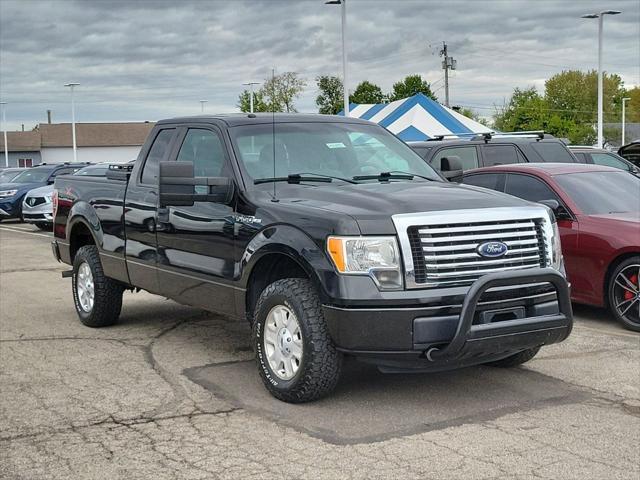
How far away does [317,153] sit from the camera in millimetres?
7059

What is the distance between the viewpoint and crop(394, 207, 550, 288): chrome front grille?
5.58m

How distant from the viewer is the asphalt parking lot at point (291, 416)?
4.86 m

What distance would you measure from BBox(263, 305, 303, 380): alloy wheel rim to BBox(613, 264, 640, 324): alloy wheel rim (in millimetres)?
3960

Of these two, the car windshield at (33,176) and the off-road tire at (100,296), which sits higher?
the car windshield at (33,176)

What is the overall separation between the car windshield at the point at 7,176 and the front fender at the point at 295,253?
81.7 feet

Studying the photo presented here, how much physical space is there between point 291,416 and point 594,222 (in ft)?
14.6

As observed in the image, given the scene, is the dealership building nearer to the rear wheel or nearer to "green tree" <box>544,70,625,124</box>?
"green tree" <box>544,70,625,124</box>

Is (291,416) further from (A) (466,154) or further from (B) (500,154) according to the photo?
(B) (500,154)

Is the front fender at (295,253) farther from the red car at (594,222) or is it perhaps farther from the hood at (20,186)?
the hood at (20,186)

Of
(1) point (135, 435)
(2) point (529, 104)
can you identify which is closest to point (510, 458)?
(1) point (135, 435)

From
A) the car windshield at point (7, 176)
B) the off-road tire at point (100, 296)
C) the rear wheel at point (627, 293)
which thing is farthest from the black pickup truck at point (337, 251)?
the car windshield at point (7, 176)

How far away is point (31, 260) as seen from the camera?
15898 millimetres

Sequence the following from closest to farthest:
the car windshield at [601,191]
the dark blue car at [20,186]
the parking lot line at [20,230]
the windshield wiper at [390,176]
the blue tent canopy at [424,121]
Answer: the windshield wiper at [390,176]
the car windshield at [601,191]
the parking lot line at [20,230]
the blue tent canopy at [424,121]
the dark blue car at [20,186]

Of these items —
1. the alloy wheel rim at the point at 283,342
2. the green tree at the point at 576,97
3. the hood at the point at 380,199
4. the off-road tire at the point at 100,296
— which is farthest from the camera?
the green tree at the point at 576,97
